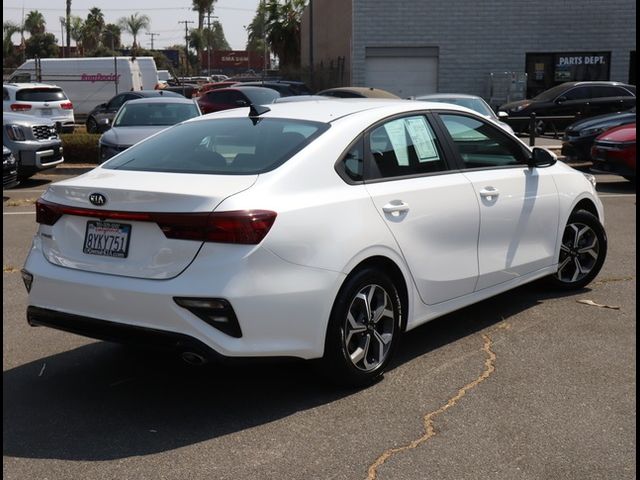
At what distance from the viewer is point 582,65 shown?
33.4 metres

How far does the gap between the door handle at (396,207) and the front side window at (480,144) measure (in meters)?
0.91

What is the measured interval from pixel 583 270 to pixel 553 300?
1.33 feet

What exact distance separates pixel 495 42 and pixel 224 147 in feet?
99.0

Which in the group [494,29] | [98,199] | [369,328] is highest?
[494,29]

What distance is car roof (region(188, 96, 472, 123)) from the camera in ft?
16.9

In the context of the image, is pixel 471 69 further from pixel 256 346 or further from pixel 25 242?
pixel 256 346

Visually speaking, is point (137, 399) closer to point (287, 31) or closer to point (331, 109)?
point (331, 109)

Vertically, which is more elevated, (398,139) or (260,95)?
(260,95)

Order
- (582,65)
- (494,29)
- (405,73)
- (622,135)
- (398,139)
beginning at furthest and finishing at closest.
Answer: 1. (405,73)
2. (582,65)
3. (494,29)
4. (622,135)
5. (398,139)

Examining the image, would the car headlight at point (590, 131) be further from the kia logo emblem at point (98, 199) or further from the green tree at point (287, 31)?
Result: the green tree at point (287, 31)

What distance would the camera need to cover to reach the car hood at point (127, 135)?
14188 mm

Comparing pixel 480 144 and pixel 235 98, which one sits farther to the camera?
pixel 235 98

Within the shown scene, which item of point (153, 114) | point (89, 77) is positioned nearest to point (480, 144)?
point (153, 114)

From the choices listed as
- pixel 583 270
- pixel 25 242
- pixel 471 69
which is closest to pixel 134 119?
pixel 25 242
